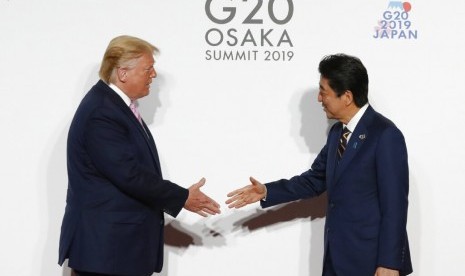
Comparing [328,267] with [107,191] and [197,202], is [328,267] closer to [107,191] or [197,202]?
[197,202]

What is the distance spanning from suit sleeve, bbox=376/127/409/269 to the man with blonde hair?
2.70ft

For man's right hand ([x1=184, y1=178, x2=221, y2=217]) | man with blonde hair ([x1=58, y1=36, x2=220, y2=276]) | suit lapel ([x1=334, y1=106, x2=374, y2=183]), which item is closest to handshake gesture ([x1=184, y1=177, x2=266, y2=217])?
man's right hand ([x1=184, y1=178, x2=221, y2=217])

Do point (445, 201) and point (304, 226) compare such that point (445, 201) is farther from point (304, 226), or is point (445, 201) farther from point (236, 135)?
point (236, 135)

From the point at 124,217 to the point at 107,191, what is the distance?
12cm

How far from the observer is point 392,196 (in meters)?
2.81

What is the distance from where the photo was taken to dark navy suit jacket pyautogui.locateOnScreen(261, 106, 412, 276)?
9.23ft

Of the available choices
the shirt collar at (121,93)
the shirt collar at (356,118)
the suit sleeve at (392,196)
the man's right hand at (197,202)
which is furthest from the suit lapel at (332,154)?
the shirt collar at (121,93)

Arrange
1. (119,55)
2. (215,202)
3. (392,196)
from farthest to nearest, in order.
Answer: (215,202) < (119,55) < (392,196)

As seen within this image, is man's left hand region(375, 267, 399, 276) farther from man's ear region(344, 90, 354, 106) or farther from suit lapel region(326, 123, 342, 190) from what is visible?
man's ear region(344, 90, 354, 106)

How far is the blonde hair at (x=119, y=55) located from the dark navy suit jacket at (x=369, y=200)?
0.88m

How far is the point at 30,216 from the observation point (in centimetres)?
384

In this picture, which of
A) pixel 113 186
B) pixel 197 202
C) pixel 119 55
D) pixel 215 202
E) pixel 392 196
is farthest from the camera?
pixel 215 202

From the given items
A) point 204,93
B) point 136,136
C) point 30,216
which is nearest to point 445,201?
point 204,93

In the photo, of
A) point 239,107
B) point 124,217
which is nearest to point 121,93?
point 124,217
